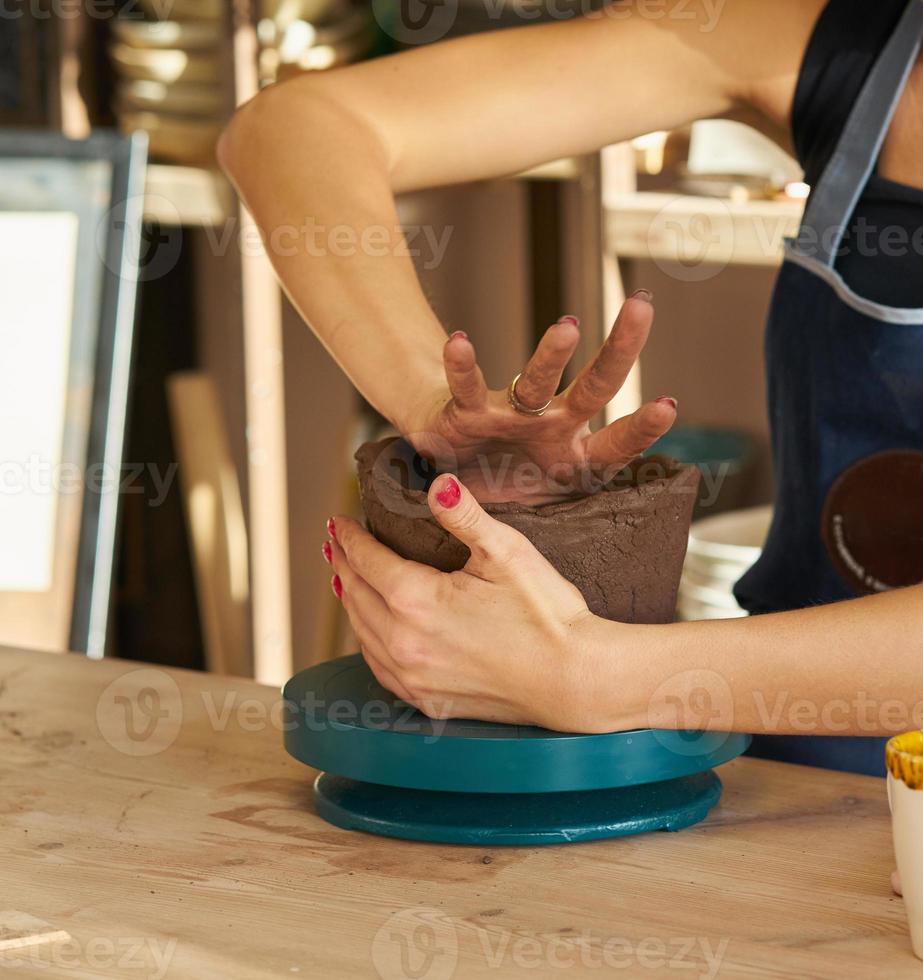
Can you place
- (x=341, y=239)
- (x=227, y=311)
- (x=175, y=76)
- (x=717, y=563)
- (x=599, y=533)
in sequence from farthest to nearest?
(x=227, y=311) < (x=175, y=76) < (x=717, y=563) < (x=341, y=239) < (x=599, y=533)

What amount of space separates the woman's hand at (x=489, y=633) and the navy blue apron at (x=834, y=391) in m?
0.45

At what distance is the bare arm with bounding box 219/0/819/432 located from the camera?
126cm

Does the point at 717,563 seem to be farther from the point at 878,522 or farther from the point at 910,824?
the point at 910,824

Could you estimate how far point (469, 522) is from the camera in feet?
2.89

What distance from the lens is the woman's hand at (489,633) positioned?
0.89m

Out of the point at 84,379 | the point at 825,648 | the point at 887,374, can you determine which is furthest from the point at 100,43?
the point at 825,648

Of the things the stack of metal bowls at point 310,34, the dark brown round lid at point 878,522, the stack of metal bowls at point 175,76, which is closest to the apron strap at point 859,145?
the dark brown round lid at point 878,522

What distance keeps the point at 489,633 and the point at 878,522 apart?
51 cm

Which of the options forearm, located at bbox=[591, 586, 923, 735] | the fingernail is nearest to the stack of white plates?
forearm, located at bbox=[591, 586, 923, 735]

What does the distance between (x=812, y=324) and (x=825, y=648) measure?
46 centimetres

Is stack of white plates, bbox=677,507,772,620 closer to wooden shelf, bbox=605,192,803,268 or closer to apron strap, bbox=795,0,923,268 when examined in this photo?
wooden shelf, bbox=605,192,803,268

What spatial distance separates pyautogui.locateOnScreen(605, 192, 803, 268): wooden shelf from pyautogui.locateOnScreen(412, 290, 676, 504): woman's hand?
1037 mm

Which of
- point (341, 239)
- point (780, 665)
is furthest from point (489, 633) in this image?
Result: point (341, 239)

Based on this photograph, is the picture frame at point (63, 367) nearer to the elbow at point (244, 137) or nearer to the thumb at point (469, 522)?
the elbow at point (244, 137)
